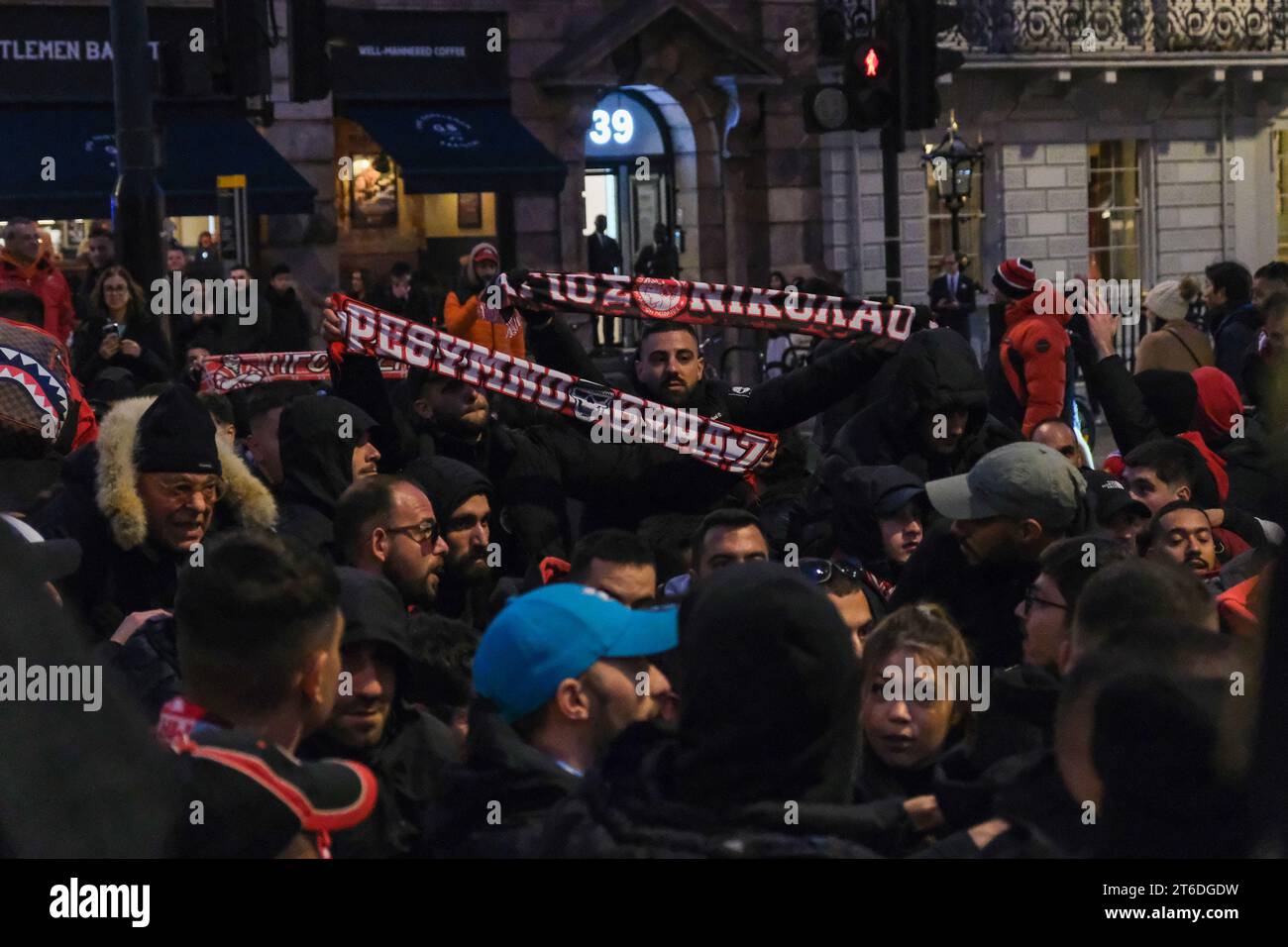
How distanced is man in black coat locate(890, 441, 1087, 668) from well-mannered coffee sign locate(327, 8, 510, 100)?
17.5m

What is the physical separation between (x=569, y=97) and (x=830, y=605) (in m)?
21.3

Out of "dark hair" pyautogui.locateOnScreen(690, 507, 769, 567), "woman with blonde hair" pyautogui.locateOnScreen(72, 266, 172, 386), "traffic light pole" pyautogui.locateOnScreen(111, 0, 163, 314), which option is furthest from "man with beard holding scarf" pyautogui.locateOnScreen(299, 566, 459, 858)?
"woman with blonde hair" pyautogui.locateOnScreen(72, 266, 172, 386)

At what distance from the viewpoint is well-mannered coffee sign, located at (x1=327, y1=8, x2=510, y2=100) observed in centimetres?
2259

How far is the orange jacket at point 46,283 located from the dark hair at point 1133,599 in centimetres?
862

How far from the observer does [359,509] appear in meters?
5.48

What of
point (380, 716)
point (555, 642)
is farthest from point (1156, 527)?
point (555, 642)

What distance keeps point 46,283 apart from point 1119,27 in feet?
65.6

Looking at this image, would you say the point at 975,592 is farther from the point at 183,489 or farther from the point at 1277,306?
the point at 1277,306

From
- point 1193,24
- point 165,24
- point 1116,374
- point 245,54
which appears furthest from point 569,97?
point 1116,374

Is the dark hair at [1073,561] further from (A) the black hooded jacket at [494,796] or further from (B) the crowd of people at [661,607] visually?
(A) the black hooded jacket at [494,796]

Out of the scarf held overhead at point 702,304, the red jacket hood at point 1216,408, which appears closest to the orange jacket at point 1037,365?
the red jacket hood at point 1216,408

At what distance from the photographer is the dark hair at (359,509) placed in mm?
5457

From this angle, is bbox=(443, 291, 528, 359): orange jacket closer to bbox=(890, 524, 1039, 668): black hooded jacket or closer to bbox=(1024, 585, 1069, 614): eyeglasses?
bbox=(890, 524, 1039, 668): black hooded jacket
